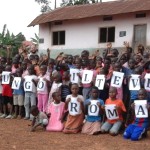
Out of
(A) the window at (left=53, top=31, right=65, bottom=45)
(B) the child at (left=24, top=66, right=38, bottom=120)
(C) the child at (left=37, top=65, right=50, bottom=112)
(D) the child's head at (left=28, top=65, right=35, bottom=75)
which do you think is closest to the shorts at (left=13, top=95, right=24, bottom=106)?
(B) the child at (left=24, top=66, right=38, bottom=120)

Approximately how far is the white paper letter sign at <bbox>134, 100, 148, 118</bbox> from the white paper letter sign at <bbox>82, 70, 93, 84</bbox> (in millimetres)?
1453

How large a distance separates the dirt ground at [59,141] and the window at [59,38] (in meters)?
11.6

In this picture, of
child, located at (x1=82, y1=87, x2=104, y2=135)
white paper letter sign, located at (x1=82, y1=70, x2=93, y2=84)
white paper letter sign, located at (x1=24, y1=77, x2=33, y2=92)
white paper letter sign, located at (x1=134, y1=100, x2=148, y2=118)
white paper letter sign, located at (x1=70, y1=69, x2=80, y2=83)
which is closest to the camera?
white paper letter sign, located at (x1=134, y1=100, x2=148, y2=118)

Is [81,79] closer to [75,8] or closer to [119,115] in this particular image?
[119,115]

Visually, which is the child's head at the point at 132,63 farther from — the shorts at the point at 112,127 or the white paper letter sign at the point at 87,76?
the shorts at the point at 112,127

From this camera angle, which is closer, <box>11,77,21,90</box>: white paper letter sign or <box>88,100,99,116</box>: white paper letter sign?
<box>88,100,99,116</box>: white paper letter sign

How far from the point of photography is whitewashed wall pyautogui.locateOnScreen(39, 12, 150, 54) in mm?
16609

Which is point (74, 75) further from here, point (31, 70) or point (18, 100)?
point (18, 100)

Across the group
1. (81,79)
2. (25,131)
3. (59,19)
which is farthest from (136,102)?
(59,19)

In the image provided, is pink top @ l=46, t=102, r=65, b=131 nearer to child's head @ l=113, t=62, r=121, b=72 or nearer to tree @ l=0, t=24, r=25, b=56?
child's head @ l=113, t=62, r=121, b=72

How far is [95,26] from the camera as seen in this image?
17891 mm

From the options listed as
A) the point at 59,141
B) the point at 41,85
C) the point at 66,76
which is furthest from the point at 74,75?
the point at 59,141

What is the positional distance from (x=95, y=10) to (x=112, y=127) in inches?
429

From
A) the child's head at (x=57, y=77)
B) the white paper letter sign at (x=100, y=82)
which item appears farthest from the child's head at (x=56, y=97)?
the white paper letter sign at (x=100, y=82)
